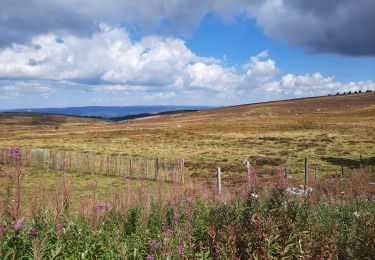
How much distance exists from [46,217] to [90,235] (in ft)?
3.72

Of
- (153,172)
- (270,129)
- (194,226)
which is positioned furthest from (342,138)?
(194,226)

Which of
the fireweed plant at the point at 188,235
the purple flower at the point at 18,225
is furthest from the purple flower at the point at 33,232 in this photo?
the purple flower at the point at 18,225

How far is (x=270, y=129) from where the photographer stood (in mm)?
71250

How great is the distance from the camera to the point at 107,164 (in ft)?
93.8

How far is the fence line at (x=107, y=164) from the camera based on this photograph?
84.5 feet

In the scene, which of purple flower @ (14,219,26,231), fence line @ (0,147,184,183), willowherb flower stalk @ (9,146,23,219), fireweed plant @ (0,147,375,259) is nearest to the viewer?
fireweed plant @ (0,147,375,259)

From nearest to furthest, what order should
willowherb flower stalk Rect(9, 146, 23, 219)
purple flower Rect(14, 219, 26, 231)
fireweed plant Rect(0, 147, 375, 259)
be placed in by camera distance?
fireweed plant Rect(0, 147, 375, 259), purple flower Rect(14, 219, 26, 231), willowherb flower stalk Rect(9, 146, 23, 219)

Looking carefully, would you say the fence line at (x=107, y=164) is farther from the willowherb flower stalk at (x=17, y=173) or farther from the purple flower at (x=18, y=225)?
the purple flower at (x=18, y=225)

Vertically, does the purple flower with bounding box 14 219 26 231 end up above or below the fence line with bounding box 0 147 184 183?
above

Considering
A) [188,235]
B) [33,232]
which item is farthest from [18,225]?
[188,235]

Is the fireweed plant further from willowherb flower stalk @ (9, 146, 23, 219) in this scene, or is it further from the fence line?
the fence line

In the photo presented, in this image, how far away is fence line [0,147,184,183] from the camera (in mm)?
25750

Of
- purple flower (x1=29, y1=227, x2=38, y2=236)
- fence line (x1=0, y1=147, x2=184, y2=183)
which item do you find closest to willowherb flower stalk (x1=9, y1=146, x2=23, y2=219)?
purple flower (x1=29, y1=227, x2=38, y2=236)

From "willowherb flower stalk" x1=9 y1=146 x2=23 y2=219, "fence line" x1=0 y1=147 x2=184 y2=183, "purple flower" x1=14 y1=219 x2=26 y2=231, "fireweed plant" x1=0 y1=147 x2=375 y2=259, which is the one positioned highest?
"willowherb flower stalk" x1=9 y1=146 x2=23 y2=219
